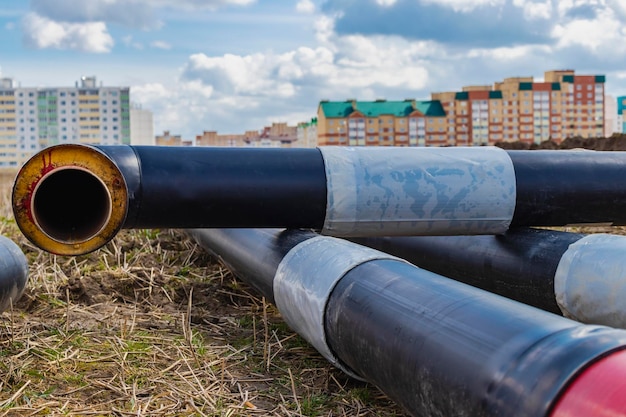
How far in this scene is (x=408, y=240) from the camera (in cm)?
470

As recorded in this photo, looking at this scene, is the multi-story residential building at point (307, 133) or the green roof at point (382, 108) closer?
the green roof at point (382, 108)

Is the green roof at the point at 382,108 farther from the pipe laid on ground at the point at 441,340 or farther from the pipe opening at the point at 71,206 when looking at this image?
the pipe laid on ground at the point at 441,340

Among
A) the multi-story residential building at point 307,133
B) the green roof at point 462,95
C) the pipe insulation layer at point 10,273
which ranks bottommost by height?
the pipe insulation layer at point 10,273

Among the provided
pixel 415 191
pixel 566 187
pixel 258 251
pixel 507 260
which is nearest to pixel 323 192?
pixel 415 191

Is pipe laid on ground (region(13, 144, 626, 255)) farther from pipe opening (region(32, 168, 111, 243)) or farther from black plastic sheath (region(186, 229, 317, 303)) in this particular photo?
black plastic sheath (region(186, 229, 317, 303))

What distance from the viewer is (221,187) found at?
141 inches

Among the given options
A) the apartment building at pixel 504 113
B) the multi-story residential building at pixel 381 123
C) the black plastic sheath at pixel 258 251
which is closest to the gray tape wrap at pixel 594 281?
the black plastic sheath at pixel 258 251

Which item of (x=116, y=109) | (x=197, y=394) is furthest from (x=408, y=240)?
(x=116, y=109)

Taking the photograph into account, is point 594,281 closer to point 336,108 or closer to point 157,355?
point 157,355

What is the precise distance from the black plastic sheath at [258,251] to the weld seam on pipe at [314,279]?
0.15 metres

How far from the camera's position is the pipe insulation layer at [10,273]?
371cm

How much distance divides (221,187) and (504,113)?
34.8 metres

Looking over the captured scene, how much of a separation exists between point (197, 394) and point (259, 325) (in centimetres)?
114

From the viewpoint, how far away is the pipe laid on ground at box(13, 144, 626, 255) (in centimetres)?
352
